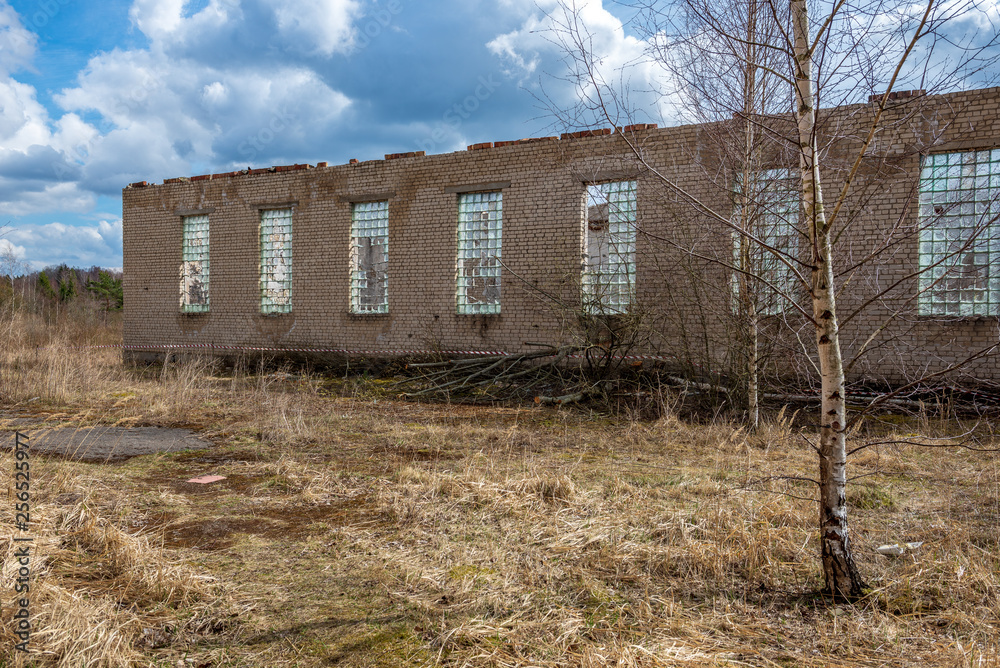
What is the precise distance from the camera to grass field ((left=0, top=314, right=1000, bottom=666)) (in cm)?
266

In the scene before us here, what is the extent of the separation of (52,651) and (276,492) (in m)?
2.73

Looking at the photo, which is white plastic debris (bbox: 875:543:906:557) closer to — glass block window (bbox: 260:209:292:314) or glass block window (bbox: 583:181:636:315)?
glass block window (bbox: 583:181:636:315)

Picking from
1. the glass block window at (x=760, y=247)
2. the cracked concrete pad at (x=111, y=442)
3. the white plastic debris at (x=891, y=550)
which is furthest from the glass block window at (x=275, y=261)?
the white plastic debris at (x=891, y=550)

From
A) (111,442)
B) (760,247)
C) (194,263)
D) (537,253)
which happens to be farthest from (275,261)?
(760,247)

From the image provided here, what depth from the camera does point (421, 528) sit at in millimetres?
4188

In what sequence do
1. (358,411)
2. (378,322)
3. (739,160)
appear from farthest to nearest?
(378,322), (358,411), (739,160)

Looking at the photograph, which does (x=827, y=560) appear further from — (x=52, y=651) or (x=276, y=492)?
(x=276, y=492)

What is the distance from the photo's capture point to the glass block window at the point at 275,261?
15055 mm

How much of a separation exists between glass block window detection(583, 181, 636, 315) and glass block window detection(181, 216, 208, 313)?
10.5 m

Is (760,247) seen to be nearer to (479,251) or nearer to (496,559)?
(496,559)

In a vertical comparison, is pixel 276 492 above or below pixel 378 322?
below

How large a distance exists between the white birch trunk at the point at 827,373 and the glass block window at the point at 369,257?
38.0 ft

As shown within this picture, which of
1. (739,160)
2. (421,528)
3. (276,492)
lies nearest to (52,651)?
(421,528)

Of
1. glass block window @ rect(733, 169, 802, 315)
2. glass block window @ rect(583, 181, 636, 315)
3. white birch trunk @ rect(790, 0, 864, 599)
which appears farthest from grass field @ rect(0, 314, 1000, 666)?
glass block window @ rect(583, 181, 636, 315)
